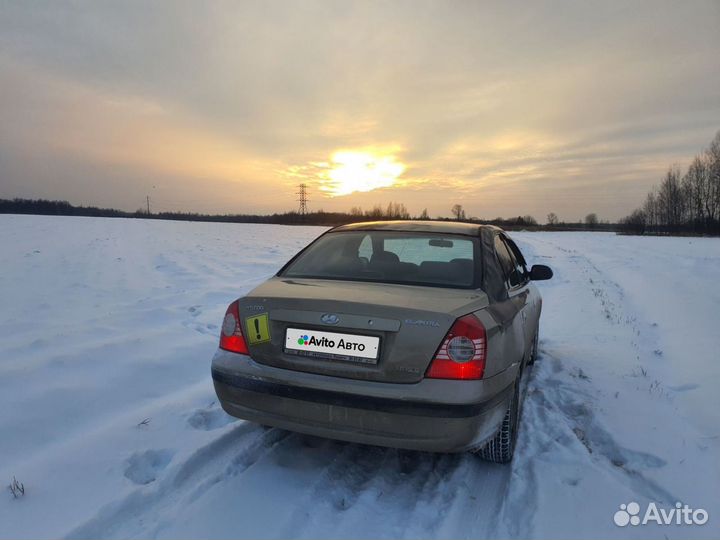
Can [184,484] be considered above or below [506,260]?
below

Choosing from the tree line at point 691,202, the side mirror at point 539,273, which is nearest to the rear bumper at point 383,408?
the side mirror at point 539,273

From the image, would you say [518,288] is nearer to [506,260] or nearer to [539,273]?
[506,260]

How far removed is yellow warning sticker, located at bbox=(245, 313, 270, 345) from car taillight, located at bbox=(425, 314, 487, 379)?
0.96m

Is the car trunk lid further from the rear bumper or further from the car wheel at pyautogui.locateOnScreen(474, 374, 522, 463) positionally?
the car wheel at pyautogui.locateOnScreen(474, 374, 522, 463)

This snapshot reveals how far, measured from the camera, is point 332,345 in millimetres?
2375

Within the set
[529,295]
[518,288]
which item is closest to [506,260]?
[518,288]

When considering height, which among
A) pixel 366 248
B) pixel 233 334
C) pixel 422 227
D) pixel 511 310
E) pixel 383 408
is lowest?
pixel 383 408

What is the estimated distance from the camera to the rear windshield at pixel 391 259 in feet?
9.53

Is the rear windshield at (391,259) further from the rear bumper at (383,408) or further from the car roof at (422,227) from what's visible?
the rear bumper at (383,408)

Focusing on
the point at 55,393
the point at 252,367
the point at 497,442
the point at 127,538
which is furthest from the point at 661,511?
the point at 55,393

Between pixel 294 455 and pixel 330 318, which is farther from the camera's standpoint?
pixel 294 455

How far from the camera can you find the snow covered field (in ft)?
7.39

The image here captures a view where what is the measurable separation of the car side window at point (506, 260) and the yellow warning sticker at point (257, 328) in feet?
5.97

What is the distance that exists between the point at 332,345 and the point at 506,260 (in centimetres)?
199
